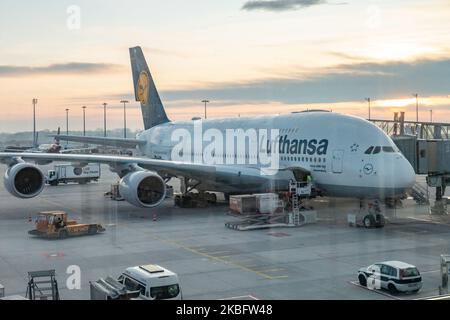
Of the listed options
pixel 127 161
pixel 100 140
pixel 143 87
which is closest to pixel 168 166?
pixel 127 161

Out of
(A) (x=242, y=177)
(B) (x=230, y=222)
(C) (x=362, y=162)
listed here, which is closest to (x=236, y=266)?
(B) (x=230, y=222)

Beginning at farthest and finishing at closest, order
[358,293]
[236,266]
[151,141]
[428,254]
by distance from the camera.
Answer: [151,141]
[428,254]
[236,266]
[358,293]

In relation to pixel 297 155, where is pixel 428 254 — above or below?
below

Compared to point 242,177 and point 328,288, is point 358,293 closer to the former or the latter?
point 328,288

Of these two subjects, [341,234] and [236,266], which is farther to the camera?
[341,234]

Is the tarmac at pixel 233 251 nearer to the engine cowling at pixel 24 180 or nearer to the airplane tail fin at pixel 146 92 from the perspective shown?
the engine cowling at pixel 24 180

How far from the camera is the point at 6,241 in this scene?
1973cm

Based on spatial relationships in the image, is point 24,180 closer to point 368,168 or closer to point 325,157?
point 325,157

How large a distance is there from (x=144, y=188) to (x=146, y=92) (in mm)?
15743

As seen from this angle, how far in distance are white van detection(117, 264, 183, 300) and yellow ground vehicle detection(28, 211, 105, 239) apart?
9.42 metres

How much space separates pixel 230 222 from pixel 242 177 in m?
3.58

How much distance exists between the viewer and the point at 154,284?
10820mm

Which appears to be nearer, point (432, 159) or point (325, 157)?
point (325, 157)

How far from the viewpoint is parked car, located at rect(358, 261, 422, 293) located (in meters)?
12.2
